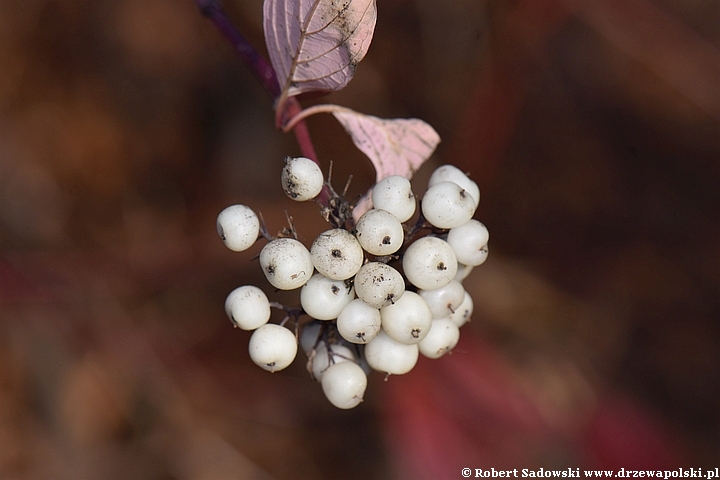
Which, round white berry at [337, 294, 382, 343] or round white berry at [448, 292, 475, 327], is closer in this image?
round white berry at [337, 294, 382, 343]

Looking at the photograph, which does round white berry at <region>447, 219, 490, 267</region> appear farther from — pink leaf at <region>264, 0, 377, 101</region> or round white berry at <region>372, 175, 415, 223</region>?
pink leaf at <region>264, 0, 377, 101</region>

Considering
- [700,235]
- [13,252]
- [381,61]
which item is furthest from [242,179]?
[700,235]

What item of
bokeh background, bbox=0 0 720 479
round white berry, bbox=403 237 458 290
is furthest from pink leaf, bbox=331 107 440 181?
bokeh background, bbox=0 0 720 479

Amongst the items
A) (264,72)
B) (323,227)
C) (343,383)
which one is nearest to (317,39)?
(264,72)

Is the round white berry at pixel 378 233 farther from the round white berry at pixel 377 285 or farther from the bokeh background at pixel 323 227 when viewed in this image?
the bokeh background at pixel 323 227

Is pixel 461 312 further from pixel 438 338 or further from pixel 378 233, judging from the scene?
pixel 378 233

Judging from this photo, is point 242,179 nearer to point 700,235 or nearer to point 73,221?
point 73,221
